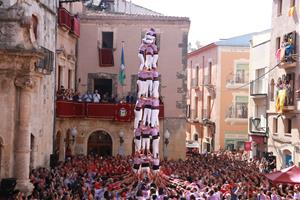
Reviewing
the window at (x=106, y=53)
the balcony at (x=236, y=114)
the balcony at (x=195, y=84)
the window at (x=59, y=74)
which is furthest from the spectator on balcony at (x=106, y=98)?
the balcony at (x=195, y=84)

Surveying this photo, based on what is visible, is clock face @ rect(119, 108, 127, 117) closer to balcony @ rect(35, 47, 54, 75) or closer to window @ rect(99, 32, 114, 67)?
window @ rect(99, 32, 114, 67)

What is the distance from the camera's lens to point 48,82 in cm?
3077

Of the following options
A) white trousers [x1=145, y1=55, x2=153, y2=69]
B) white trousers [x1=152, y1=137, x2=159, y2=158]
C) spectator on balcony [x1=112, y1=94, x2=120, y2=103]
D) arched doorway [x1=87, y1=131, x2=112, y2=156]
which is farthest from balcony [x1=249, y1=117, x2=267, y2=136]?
white trousers [x1=145, y1=55, x2=153, y2=69]

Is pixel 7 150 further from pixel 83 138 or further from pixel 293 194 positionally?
pixel 83 138

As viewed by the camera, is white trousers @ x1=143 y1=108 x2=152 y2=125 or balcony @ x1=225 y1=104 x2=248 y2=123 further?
balcony @ x1=225 y1=104 x2=248 y2=123

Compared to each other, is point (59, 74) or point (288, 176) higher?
point (59, 74)

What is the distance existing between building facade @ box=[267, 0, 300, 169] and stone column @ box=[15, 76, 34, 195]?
17.6 metres

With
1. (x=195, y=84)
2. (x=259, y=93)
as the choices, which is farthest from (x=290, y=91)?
(x=195, y=84)

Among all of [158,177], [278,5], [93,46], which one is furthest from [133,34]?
[158,177]

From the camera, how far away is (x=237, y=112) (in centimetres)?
5144

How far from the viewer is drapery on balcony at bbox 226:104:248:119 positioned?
2019 inches

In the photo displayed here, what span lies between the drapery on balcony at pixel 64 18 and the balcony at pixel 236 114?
2080 centimetres

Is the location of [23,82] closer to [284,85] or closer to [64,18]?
[64,18]

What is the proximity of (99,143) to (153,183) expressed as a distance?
40.5ft
